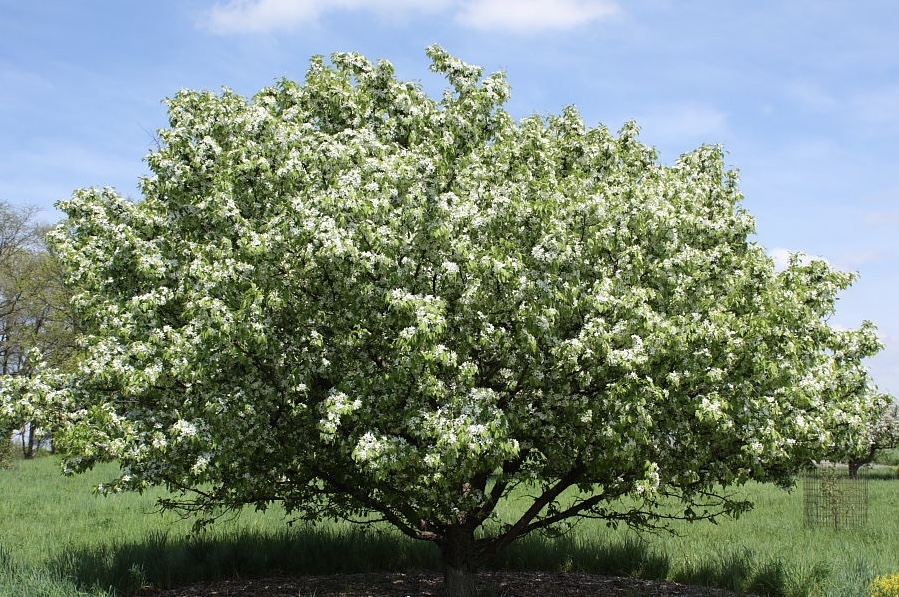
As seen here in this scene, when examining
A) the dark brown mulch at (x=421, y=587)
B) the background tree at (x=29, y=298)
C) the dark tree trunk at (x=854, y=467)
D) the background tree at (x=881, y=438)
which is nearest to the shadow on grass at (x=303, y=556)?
the dark brown mulch at (x=421, y=587)

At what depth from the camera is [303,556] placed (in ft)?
59.7

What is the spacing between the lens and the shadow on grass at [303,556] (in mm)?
16672

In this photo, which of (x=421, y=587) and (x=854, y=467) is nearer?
(x=421, y=587)

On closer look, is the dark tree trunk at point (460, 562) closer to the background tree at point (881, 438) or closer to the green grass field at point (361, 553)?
the green grass field at point (361, 553)

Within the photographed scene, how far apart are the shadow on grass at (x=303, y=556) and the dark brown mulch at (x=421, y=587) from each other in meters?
0.42

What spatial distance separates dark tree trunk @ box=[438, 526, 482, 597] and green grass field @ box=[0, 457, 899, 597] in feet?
10.3

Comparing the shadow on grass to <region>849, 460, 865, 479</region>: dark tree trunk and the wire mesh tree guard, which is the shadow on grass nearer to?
the wire mesh tree guard

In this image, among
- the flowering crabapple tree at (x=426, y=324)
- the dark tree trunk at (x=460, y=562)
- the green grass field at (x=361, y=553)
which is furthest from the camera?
the green grass field at (x=361, y=553)

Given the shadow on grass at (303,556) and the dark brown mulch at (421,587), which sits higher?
the shadow on grass at (303,556)

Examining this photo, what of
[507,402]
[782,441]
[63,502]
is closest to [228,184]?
[507,402]

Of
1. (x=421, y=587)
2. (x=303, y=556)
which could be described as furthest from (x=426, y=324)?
(x=303, y=556)

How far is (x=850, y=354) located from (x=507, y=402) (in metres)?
7.02

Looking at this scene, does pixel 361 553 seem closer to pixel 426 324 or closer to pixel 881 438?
pixel 426 324

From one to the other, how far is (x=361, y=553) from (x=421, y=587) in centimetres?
276
